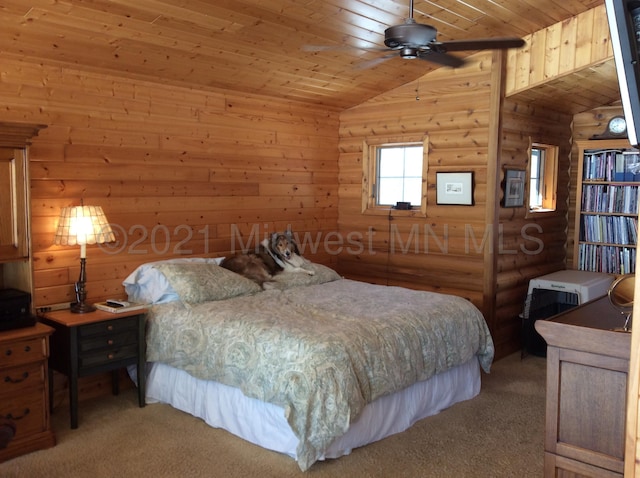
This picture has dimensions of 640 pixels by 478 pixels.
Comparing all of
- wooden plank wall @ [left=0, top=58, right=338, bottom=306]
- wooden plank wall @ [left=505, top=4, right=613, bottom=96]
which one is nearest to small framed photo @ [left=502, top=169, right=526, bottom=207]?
wooden plank wall @ [left=505, top=4, right=613, bottom=96]

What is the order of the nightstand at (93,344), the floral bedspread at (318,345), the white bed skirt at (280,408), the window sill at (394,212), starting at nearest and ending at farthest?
1. the floral bedspread at (318,345)
2. the white bed skirt at (280,408)
3. the nightstand at (93,344)
4. the window sill at (394,212)

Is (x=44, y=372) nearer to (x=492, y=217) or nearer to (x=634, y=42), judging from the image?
(x=634, y=42)

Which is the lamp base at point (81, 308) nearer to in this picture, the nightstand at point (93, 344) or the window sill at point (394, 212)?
the nightstand at point (93, 344)

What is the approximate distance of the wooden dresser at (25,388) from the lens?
3.17 metres

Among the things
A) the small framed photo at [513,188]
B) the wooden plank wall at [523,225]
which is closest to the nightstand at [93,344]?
the wooden plank wall at [523,225]

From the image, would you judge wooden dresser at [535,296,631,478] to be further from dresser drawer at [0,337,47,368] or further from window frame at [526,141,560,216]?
window frame at [526,141,560,216]

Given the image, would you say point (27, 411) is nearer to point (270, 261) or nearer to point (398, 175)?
point (270, 261)

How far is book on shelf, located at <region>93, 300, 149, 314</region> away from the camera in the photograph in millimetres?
3834

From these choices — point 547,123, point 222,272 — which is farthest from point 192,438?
point 547,123

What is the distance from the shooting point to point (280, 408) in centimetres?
321

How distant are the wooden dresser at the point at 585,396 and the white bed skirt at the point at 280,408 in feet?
4.20

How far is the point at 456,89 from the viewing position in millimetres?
5082

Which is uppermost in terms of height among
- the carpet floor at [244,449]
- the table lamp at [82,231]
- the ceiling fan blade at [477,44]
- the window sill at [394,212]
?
the ceiling fan blade at [477,44]

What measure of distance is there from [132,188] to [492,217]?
2914 mm
